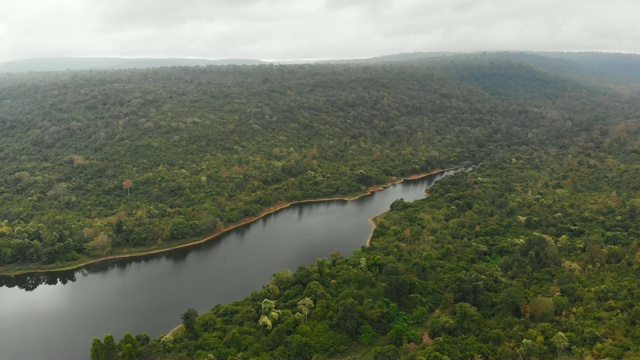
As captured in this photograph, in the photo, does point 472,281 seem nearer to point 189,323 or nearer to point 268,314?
point 268,314

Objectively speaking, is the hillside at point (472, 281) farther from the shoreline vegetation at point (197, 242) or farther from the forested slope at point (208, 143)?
the forested slope at point (208, 143)

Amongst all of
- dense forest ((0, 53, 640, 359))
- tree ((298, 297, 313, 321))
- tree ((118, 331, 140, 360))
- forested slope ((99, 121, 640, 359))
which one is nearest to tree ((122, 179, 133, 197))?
dense forest ((0, 53, 640, 359))

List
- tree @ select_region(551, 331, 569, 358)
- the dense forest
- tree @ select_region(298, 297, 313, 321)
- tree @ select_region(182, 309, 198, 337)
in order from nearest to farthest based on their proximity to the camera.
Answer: tree @ select_region(551, 331, 569, 358) → the dense forest → tree @ select_region(182, 309, 198, 337) → tree @ select_region(298, 297, 313, 321)

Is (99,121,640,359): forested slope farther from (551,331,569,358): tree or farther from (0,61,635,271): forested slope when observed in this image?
(0,61,635,271): forested slope

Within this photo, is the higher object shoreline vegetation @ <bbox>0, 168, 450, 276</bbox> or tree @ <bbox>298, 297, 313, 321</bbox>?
tree @ <bbox>298, 297, 313, 321</bbox>

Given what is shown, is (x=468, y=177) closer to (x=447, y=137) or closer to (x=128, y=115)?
(x=447, y=137)
